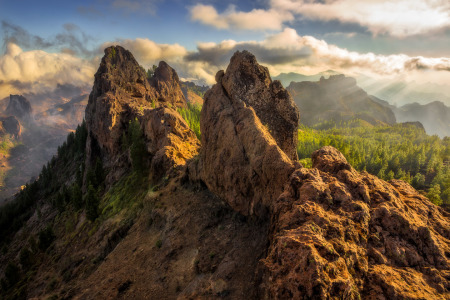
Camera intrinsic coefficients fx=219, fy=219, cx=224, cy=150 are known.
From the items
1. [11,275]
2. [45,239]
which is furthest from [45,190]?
[11,275]

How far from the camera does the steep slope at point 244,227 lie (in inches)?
491

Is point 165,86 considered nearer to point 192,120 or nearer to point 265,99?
point 192,120

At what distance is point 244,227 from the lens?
25.4 meters

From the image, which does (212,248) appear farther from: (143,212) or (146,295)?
(143,212)

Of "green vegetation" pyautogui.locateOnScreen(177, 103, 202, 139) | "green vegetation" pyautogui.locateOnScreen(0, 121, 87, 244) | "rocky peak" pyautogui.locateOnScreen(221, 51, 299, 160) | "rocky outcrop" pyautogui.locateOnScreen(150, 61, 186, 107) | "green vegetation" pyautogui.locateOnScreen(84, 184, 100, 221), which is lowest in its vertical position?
"green vegetation" pyautogui.locateOnScreen(0, 121, 87, 244)

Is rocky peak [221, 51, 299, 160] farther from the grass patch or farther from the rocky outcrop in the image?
the rocky outcrop

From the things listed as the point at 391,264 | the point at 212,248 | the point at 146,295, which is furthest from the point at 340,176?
the point at 146,295

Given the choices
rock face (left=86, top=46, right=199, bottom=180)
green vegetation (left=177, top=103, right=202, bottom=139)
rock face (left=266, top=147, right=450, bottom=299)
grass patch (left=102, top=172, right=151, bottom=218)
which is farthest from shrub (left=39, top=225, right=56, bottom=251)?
rock face (left=266, top=147, right=450, bottom=299)


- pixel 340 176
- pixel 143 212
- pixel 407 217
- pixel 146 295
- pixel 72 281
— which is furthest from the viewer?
pixel 143 212

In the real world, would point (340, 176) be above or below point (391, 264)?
above

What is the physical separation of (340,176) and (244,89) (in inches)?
754

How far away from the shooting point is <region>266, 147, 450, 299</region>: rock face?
11.4m

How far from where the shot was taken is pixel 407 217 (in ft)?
50.1

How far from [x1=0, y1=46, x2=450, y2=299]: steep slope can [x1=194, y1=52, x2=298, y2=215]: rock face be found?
154 millimetres
